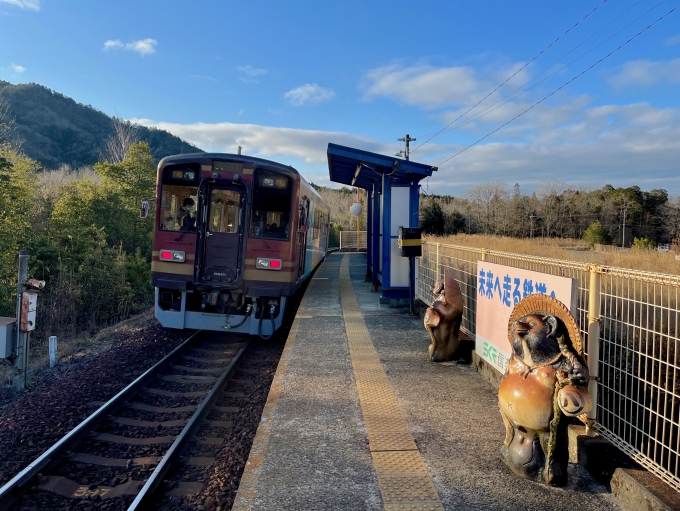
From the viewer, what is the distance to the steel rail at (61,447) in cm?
369

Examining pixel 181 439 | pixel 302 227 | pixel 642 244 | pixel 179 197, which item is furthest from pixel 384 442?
pixel 642 244

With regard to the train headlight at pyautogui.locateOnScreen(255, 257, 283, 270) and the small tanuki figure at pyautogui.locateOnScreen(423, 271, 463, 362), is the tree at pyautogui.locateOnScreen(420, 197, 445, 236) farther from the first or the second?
the small tanuki figure at pyautogui.locateOnScreen(423, 271, 463, 362)

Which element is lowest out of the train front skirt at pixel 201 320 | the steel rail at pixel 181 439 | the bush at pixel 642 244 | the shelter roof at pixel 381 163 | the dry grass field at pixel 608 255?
the steel rail at pixel 181 439

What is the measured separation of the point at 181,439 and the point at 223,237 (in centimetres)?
408

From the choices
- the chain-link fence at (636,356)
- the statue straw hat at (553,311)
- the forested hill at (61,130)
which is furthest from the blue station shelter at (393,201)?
the forested hill at (61,130)

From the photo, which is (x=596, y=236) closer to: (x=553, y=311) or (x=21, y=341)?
(x=553, y=311)

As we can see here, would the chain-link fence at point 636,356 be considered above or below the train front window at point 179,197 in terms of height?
→ below

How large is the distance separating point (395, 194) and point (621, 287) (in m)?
7.20

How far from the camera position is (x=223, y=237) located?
26.7 feet

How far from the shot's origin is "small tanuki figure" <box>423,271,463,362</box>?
591 cm

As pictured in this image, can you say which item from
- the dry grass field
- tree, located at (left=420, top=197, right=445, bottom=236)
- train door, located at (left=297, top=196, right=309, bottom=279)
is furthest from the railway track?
tree, located at (left=420, top=197, right=445, bottom=236)

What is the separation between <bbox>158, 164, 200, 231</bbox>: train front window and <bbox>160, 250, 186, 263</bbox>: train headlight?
38 centimetres

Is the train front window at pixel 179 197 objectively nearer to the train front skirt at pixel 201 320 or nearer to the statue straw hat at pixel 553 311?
the train front skirt at pixel 201 320

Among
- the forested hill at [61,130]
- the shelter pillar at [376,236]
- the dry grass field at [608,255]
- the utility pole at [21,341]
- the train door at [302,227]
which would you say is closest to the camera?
the utility pole at [21,341]
